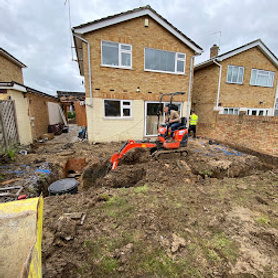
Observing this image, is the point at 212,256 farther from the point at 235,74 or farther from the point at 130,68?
the point at 235,74

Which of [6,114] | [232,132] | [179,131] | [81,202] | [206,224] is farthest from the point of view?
[232,132]

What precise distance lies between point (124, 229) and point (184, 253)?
1012mm

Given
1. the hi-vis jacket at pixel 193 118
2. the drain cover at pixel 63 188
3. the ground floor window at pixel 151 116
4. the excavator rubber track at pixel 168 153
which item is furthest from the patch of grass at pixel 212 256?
the hi-vis jacket at pixel 193 118

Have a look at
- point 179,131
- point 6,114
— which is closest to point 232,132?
point 179,131

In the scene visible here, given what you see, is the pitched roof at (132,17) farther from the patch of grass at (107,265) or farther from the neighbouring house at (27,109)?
the patch of grass at (107,265)

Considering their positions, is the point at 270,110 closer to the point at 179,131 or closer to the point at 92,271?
the point at 179,131

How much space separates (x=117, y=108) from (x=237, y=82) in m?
9.67

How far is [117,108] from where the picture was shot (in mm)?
8641

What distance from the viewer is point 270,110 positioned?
1303cm

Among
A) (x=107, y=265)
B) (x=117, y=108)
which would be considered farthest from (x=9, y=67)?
(x=107, y=265)

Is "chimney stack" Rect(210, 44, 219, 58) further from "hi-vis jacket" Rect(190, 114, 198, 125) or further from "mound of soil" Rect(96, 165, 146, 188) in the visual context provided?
"mound of soil" Rect(96, 165, 146, 188)

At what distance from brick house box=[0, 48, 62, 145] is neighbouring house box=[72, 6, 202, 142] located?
10.6 feet

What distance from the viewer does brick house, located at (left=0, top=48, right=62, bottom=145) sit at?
273 inches

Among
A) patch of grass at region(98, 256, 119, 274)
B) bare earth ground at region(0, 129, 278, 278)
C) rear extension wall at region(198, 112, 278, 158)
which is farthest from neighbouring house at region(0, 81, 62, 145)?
rear extension wall at region(198, 112, 278, 158)
